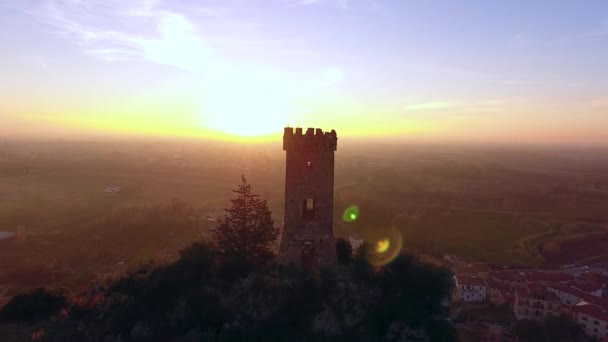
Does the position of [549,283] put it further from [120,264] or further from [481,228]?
[120,264]

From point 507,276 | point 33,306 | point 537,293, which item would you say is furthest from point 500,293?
point 33,306

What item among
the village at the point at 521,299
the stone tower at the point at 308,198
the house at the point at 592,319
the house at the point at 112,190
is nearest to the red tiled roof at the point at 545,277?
the village at the point at 521,299

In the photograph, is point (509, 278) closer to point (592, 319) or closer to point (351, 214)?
point (592, 319)

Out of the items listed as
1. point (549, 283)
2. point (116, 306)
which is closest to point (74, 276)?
point (116, 306)

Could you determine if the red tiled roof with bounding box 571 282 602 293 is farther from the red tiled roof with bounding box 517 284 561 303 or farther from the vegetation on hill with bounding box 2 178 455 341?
the vegetation on hill with bounding box 2 178 455 341

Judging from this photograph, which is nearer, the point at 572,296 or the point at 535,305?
the point at 535,305

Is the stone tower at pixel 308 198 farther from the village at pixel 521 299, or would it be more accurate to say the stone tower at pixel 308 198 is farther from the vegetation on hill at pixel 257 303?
the village at pixel 521 299

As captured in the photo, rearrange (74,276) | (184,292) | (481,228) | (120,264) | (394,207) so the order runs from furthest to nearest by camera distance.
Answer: (394,207), (481,228), (120,264), (74,276), (184,292)
